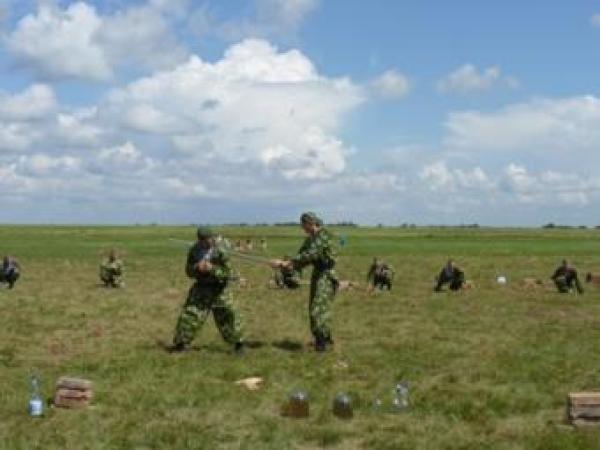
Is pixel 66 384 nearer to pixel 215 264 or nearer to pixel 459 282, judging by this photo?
pixel 215 264

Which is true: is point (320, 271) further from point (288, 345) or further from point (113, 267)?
point (113, 267)

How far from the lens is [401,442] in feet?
40.2

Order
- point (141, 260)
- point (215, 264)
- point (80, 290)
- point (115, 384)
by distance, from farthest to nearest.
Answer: point (141, 260) < point (80, 290) < point (215, 264) < point (115, 384)

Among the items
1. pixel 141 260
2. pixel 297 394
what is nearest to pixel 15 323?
pixel 297 394

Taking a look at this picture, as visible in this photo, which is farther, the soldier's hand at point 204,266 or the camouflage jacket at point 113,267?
the camouflage jacket at point 113,267

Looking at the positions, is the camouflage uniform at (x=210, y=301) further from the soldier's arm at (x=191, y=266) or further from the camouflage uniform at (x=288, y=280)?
the camouflage uniform at (x=288, y=280)

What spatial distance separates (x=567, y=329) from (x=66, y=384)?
15.0 metres

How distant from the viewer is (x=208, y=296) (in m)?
19.8

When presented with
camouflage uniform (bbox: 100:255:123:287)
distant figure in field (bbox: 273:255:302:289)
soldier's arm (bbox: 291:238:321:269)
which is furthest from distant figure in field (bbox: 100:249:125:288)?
soldier's arm (bbox: 291:238:321:269)

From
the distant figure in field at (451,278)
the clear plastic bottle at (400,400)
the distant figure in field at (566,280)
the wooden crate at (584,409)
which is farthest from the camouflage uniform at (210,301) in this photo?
the distant figure in field at (566,280)

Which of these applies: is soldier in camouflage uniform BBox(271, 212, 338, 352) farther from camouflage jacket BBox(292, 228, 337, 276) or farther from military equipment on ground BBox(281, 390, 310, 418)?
military equipment on ground BBox(281, 390, 310, 418)

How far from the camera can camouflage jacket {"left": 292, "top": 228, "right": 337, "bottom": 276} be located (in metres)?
19.9

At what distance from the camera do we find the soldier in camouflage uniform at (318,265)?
1988 centimetres

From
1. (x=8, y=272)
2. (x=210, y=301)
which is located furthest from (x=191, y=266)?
(x=8, y=272)
